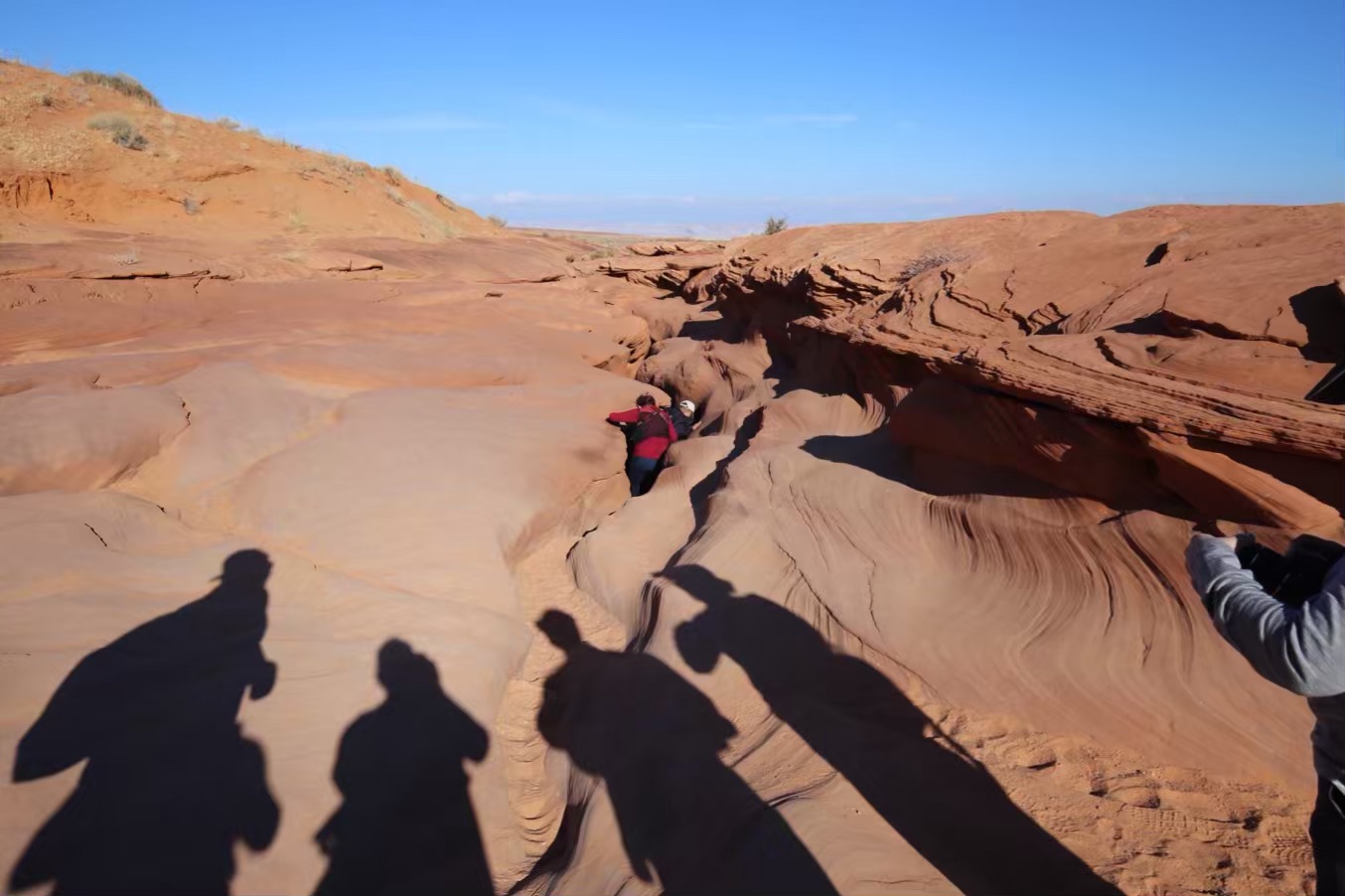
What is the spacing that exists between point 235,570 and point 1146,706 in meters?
4.67

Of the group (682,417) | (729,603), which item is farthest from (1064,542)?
(682,417)

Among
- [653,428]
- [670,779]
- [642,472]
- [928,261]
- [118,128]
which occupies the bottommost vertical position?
[670,779]

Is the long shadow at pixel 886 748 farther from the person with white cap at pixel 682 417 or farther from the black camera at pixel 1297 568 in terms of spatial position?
the person with white cap at pixel 682 417

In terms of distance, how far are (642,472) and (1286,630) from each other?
598cm

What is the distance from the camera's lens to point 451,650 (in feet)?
13.4

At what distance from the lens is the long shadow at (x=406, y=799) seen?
279 cm

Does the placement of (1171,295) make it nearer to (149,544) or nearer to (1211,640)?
(1211,640)

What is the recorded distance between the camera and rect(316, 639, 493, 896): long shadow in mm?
2795

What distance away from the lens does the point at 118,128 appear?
16.7 metres

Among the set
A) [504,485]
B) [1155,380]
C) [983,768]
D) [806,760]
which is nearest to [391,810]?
[806,760]

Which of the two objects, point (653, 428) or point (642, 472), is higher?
point (653, 428)

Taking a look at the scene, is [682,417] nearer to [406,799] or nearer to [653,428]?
[653,428]

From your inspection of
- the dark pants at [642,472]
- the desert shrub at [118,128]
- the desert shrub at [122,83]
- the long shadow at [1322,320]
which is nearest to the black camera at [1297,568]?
the long shadow at [1322,320]

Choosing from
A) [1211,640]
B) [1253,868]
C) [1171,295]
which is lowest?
[1253,868]
